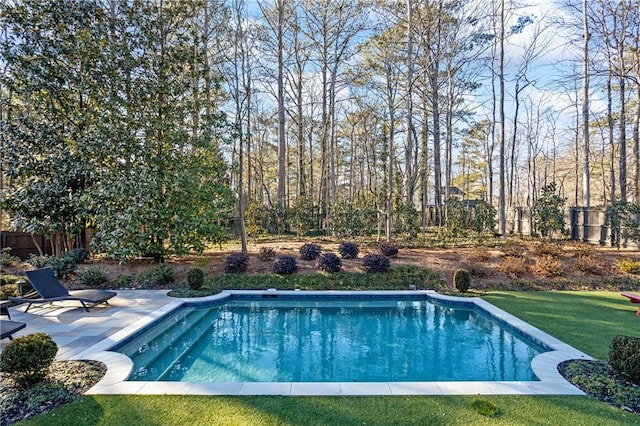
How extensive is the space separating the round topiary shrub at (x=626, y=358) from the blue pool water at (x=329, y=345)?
3.00 feet

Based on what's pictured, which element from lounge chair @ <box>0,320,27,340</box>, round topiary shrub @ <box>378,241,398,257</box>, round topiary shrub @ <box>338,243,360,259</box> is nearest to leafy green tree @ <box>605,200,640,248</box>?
round topiary shrub @ <box>378,241,398,257</box>

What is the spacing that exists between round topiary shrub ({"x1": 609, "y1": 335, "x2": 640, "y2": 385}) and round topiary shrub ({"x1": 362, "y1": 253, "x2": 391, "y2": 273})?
5.78m

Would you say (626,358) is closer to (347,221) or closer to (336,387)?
(336,387)

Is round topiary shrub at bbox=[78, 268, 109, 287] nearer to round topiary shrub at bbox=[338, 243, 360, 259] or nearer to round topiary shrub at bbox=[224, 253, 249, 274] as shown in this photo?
round topiary shrub at bbox=[224, 253, 249, 274]

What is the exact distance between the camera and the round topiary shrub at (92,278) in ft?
28.9

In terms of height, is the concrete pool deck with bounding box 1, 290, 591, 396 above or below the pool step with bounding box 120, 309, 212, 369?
above

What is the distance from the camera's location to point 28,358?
358 cm

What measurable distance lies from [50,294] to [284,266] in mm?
5093

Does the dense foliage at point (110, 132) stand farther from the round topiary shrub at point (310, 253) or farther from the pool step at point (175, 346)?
the pool step at point (175, 346)

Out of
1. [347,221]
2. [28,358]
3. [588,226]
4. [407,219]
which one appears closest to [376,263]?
[347,221]

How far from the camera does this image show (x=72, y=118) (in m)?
10.2

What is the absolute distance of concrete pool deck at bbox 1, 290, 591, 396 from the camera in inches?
145

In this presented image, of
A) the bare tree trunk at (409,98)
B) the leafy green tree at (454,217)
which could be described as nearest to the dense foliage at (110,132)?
the bare tree trunk at (409,98)

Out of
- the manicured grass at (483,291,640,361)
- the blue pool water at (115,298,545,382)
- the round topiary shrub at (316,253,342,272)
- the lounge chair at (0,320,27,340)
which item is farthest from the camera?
the round topiary shrub at (316,253,342,272)
